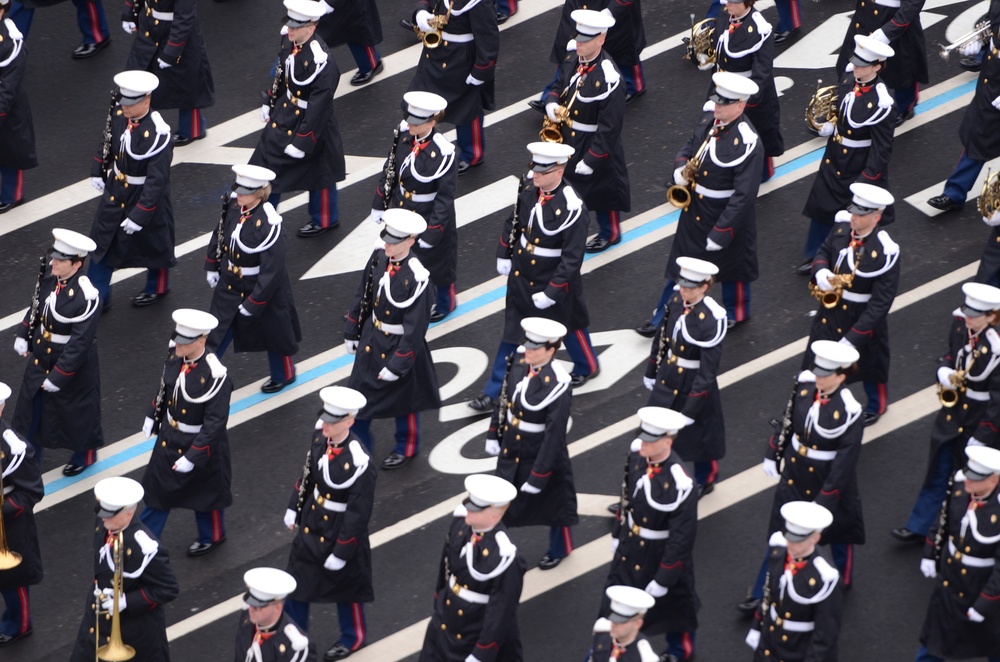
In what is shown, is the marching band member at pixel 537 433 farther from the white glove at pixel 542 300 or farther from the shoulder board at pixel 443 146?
the shoulder board at pixel 443 146

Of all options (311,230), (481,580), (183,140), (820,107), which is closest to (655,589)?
(481,580)

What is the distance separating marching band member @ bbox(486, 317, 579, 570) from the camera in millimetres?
14648

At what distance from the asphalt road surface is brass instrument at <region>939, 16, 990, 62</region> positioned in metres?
0.14

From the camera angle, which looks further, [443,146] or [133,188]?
[133,188]

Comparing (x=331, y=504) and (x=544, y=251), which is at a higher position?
(x=544, y=251)

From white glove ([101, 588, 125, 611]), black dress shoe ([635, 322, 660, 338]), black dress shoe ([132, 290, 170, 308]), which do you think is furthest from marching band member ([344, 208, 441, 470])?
black dress shoe ([132, 290, 170, 308])

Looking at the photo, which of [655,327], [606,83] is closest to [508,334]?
[655,327]

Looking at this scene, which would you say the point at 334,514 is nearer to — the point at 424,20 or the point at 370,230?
the point at 370,230

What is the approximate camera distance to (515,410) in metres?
14.8

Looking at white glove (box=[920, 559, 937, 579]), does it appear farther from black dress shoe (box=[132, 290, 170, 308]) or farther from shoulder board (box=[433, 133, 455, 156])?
black dress shoe (box=[132, 290, 170, 308])

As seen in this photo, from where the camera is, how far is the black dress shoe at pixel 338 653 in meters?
14.6

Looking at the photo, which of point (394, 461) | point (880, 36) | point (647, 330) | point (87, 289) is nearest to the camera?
point (87, 289)

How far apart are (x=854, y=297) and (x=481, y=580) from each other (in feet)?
13.6

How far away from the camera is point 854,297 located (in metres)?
15.8
